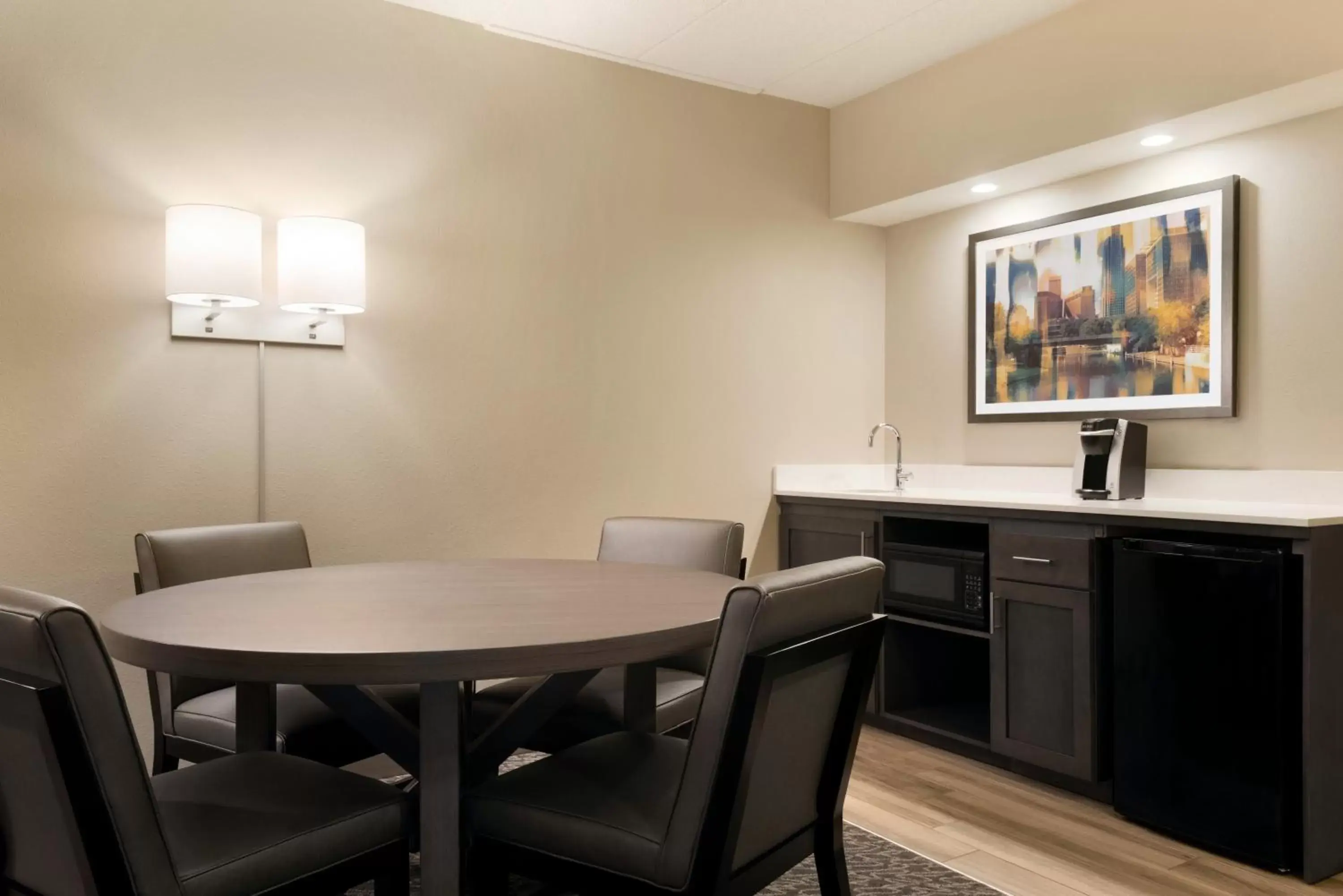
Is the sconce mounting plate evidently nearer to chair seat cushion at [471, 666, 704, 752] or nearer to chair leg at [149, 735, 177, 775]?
chair leg at [149, 735, 177, 775]

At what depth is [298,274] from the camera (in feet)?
9.41

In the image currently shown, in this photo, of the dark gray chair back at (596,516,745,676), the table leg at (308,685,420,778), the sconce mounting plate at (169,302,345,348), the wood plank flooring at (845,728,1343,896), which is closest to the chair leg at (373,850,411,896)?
the table leg at (308,685,420,778)

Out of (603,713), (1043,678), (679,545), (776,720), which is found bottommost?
(1043,678)

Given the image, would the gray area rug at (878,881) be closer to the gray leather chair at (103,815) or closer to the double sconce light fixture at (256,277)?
the gray leather chair at (103,815)

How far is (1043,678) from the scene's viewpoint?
3.06 m

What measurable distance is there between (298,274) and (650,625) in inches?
70.4

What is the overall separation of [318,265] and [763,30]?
1.76 metres

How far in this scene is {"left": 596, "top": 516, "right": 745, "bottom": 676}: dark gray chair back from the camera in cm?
281

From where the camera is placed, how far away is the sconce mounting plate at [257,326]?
9.62ft

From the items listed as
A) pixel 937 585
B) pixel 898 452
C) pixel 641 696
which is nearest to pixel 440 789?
pixel 641 696

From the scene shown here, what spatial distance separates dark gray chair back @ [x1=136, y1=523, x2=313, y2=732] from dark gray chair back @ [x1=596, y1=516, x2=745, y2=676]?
0.90 meters

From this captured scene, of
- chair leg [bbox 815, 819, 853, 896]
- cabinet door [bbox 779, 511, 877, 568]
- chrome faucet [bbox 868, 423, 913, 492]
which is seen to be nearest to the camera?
chair leg [bbox 815, 819, 853, 896]

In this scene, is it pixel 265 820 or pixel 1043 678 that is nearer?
pixel 265 820

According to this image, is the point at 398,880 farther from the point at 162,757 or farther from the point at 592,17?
the point at 592,17
